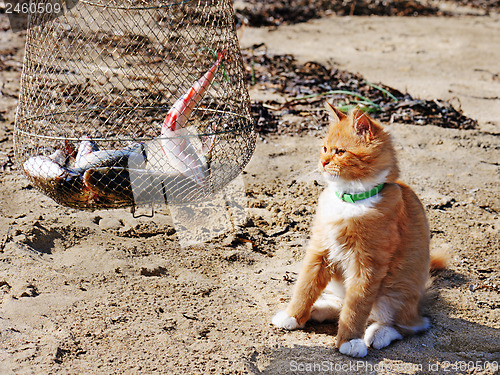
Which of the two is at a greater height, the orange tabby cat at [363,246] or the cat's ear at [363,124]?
the cat's ear at [363,124]

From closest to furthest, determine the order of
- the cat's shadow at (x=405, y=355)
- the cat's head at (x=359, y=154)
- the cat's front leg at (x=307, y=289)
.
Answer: the cat's shadow at (x=405, y=355) < the cat's head at (x=359, y=154) < the cat's front leg at (x=307, y=289)

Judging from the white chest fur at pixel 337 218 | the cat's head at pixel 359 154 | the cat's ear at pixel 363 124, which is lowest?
the white chest fur at pixel 337 218

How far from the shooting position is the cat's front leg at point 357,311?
2518 mm

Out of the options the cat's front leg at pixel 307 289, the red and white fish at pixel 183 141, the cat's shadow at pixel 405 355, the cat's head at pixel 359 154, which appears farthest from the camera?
the red and white fish at pixel 183 141

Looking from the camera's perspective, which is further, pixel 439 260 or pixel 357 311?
pixel 439 260

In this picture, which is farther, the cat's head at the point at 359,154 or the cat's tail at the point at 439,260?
the cat's tail at the point at 439,260

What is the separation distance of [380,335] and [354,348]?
212 millimetres

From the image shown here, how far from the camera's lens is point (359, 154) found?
2.55 meters

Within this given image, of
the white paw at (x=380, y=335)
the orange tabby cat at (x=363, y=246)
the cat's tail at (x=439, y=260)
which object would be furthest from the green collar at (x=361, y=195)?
the cat's tail at (x=439, y=260)

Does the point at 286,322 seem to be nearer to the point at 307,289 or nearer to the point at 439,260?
the point at 307,289

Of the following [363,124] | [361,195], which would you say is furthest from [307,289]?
[363,124]

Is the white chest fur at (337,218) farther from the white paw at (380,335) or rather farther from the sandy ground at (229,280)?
the sandy ground at (229,280)

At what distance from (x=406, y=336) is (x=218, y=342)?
96 cm

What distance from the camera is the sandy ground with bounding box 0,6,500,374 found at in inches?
97.1
